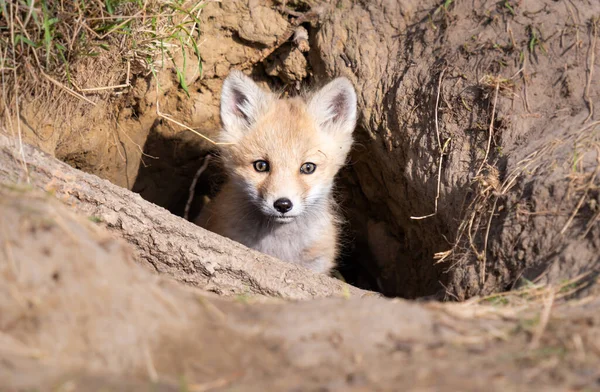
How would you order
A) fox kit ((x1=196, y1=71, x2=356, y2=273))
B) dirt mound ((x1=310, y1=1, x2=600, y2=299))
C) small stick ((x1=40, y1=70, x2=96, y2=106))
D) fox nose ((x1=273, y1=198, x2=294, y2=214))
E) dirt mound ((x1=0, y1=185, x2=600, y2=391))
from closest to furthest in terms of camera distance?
dirt mound ((x1=0, y1=185, x2=600, y2=391)) → dirt mound ((x1=310, y1=1, x2=600, y2=299)) → small stick ((x1=40, y1=70, x2=96, y2=106)) → fox nose ((x1=273, y1=198, x2=294, y2=214)) → fox kit ((x1=196, y1=71, x2=356, y2=273))

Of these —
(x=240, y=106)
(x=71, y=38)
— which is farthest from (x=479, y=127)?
(x=71, y=38)

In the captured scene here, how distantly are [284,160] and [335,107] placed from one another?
71cm

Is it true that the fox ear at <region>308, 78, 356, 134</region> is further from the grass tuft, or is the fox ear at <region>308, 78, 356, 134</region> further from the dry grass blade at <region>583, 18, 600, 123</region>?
the dry grass blade at <region>583, 18, 600, 123</region>

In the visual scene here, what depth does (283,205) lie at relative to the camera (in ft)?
12.5

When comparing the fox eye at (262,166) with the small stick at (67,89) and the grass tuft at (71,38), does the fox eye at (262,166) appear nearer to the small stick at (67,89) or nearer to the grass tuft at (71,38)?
the grass tuft at (71,38)

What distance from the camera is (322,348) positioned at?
6.03 ft

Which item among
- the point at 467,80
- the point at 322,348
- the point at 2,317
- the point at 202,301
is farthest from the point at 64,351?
the point at 467,80

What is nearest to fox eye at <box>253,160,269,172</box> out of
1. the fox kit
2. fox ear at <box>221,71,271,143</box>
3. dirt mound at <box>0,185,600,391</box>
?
the fox kit

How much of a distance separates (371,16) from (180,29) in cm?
156

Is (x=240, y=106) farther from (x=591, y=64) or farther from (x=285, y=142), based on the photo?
(x=591, y=64)

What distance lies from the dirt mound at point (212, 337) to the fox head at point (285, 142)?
6.40ft

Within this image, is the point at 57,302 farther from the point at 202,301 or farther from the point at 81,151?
the point at 81,151

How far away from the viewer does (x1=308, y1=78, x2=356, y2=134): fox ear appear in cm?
424

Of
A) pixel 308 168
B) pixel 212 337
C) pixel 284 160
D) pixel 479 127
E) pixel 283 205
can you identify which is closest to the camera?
pixel 212 337
